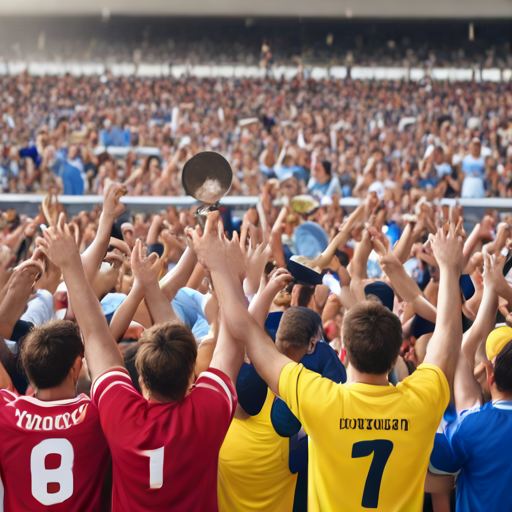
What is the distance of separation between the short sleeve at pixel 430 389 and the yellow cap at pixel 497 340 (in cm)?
56

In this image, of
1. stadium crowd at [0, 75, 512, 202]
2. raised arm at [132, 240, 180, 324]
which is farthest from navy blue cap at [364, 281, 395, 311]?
stadium crowd at [0, 75, 512, 202]

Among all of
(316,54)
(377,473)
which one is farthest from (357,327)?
(316,54)

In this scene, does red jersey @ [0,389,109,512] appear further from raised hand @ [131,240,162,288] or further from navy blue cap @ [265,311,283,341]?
navy blue cap @ [265,311,283,341]

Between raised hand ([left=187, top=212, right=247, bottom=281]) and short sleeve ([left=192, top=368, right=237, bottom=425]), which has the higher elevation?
raised hand ([left=187, top=212, right=247, bottom=281])

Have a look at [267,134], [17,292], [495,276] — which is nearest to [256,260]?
[495,276]

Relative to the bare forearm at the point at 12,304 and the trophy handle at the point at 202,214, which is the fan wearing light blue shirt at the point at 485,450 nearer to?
the trophy handle at the point at 202,214

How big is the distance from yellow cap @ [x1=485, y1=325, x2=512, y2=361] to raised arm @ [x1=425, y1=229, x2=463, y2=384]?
0.42m

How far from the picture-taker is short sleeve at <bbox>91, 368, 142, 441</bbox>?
62.5 inches

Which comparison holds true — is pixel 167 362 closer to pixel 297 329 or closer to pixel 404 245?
pixel 297 329

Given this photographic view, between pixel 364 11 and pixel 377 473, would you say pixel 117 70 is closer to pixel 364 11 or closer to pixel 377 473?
pixel 364 11

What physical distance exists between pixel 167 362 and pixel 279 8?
19.7m

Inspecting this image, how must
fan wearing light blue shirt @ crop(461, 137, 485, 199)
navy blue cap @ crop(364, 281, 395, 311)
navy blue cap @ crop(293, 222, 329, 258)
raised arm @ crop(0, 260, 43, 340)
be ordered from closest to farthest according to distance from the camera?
raised arm @ crop(0, 260, 43, 340)
navy blue cap @ crop(364, 281, 395, 311)
navy blue cap @ crop(293, 222, 329, 258)
fan wearing light blue shirt @ crop(461, 137, 485, 199)

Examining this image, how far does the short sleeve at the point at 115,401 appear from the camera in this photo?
1.59m

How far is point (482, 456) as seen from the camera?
1784 millimetres
